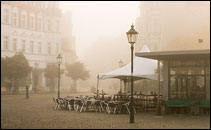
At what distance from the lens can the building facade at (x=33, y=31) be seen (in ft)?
191

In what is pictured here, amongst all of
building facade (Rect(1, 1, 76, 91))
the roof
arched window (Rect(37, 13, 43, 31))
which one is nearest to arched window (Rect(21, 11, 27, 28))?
building facade (Rect(1, 1, 76, 91))

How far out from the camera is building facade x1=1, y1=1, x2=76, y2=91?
58.2m

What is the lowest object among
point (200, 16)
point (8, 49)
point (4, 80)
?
point (4, 80)

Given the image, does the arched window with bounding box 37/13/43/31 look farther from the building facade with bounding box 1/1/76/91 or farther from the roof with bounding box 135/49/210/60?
the roof with bounding box 135/49/210/60

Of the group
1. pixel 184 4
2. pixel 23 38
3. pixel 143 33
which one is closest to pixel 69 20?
pixel 143 33

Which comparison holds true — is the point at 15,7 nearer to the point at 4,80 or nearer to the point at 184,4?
the point at 4,80

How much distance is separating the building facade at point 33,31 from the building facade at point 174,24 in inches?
588

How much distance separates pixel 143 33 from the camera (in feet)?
234

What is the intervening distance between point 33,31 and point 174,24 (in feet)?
69.9

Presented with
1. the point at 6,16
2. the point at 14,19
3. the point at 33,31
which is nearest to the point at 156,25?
the point at 33,31

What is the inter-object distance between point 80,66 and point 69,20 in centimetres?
2835

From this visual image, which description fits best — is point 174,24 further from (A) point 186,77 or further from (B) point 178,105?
(B) point 178,105

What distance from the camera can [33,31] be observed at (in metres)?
63.5

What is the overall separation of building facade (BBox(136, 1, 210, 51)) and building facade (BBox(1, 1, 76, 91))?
14923mm
